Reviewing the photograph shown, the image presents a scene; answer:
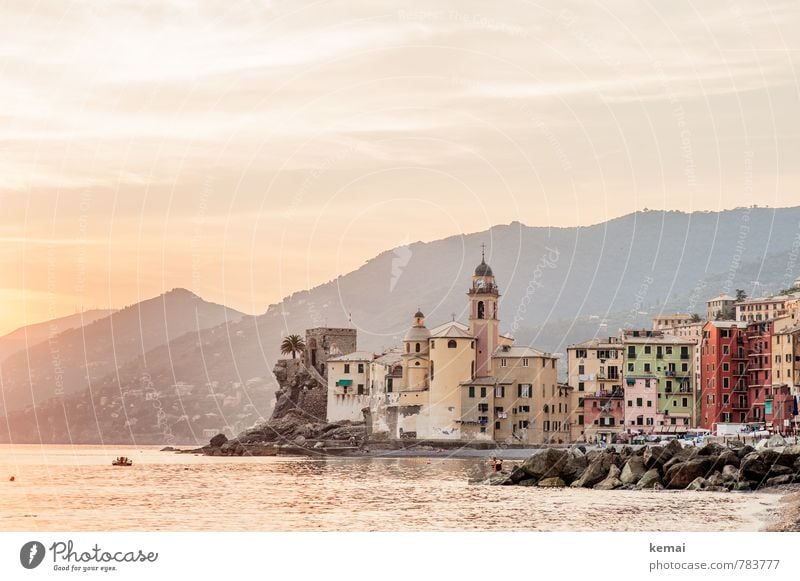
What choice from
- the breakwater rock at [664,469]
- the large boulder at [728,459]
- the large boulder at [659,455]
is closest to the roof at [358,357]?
the breakwater rock at [664,469]

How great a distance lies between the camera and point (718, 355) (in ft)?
363

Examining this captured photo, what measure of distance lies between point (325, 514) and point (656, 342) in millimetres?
62243

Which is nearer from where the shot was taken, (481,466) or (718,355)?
(481,466)

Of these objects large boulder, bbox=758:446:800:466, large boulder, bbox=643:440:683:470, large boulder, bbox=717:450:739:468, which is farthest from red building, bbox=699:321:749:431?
large boulder, bbox=758:446:800:466

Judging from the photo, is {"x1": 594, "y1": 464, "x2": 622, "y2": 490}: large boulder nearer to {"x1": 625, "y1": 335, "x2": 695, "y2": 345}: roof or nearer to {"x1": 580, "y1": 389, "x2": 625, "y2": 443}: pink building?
{"x1": 625, "y1": 335, "x2": 695, "y2": 345}: roof

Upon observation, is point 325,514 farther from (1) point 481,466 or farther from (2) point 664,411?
(2) point 664,411

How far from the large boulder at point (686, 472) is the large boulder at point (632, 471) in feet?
5.29

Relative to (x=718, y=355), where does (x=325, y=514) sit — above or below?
below

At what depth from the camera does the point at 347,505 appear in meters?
63.4

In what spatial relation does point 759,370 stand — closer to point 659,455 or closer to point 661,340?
point 661,340

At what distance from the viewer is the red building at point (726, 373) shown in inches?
4316

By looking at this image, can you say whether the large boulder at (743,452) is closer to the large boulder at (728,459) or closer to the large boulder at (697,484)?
the large boulder at (728,459)

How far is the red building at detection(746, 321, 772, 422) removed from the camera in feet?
350
